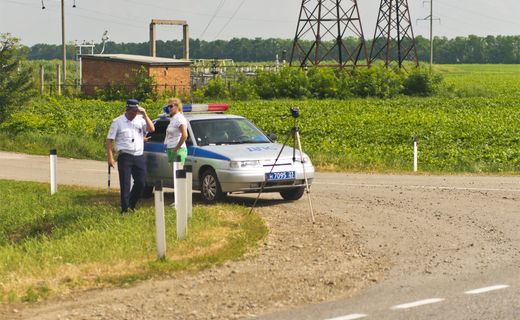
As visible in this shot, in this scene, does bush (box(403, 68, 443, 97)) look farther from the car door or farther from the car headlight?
the car headlight

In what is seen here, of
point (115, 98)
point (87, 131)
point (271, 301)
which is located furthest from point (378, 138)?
point (115, 98)

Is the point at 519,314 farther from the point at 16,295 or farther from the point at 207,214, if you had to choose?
the point at 207,214

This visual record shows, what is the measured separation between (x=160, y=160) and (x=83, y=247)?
6.12 m

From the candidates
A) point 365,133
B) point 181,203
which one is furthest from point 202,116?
point 365,133

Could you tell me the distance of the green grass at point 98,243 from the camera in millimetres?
11625

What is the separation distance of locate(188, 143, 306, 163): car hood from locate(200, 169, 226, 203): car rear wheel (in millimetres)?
351

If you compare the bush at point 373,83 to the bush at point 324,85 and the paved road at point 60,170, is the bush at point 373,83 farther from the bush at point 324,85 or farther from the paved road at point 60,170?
the paved road at point 60,170

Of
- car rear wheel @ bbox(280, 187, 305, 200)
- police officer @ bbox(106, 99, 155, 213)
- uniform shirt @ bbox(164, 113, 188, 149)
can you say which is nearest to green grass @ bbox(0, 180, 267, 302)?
police officer @ bbox(106, 99, 155, 213)

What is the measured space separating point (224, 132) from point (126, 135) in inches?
126

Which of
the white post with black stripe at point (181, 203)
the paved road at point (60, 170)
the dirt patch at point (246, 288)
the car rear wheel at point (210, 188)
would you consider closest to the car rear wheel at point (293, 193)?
the car rear wheel at point (210, 188)

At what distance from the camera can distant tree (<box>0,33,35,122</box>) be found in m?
37.1

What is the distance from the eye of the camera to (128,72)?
6644cm

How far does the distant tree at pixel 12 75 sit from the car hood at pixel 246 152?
19429mm

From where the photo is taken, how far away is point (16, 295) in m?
10.8
